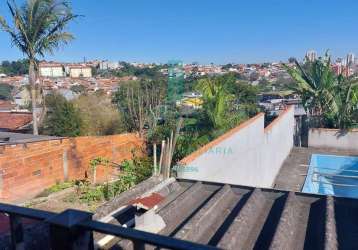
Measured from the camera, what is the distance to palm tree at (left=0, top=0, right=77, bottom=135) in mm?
8195

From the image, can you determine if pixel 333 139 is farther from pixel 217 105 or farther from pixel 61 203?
pixel 61 203

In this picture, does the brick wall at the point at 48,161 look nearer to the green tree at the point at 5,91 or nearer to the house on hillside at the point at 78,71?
the green tree at the point at 5,91

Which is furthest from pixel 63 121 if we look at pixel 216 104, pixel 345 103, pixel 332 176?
pixel 345 103

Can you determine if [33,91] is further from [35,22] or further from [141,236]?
[141,236]

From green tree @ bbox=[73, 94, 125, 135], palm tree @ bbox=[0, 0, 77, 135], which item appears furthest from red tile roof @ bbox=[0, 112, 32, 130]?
palm tree @ bbox=[0, 0, 77, 135]

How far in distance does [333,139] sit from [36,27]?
1120 centimetres

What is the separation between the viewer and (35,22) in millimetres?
8312

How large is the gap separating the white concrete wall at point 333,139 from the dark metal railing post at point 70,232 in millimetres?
13244

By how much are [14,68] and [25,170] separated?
193 ft

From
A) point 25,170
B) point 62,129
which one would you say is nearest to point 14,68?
point 62,129

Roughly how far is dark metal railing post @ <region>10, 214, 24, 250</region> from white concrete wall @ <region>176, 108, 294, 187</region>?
2907 mm

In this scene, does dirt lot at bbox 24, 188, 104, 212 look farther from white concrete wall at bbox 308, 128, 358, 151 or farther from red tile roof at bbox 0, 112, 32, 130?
white concrete wall at bbox 308, 128, 358, 151

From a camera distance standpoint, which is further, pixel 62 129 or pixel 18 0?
pixel 62 129

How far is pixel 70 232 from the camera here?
1.25 m
